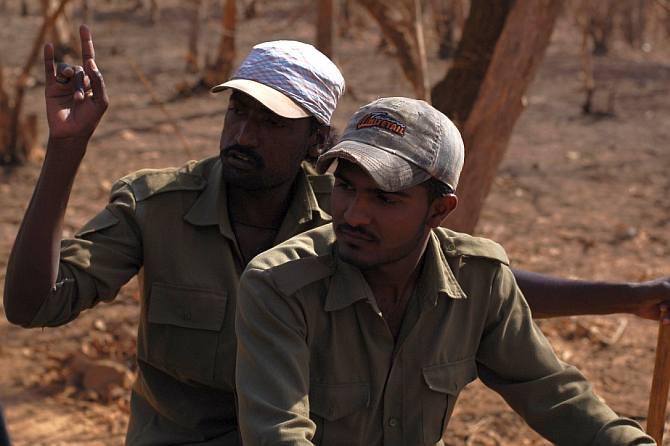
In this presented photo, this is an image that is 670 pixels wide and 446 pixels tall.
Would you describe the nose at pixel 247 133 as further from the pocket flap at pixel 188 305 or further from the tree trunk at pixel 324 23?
the tree trunk at pixel 324 23

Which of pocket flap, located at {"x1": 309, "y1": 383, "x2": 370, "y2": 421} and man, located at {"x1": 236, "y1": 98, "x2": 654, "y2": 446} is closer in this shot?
man, located at {"x1": 236, "y1": 98, "x2": 654, "y2": 446}

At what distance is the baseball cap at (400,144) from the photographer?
228 cm

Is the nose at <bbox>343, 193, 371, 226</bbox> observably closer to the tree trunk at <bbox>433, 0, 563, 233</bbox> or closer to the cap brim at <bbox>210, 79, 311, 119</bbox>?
the cap brim at <bbox>210, 79, 311, 119</bbox>

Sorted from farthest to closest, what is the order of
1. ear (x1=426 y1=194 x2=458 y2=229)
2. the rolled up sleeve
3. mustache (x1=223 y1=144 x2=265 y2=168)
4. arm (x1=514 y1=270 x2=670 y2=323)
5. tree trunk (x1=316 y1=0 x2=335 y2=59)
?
tree trunk (x1=316 y1=0 x2=335 y2=59), arm (x1=514 y1=270 x2=670 y2=323), mustache (x1=223 y1=144 x2=265 y2=168), the rolled up sleeve, ear (x1=426 y1=194 x2=458 y2=229)

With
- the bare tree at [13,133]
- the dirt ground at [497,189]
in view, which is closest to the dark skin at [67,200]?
the dirt ground at [497,189]

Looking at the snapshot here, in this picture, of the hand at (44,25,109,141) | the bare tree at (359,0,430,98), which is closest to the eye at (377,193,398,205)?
the hand at (44,25,109,141)

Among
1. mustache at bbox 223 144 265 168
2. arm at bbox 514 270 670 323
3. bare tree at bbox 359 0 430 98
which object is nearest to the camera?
mustache at bbox 223 144 265 168

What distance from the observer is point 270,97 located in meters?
2.83

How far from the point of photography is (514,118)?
14.3 ft

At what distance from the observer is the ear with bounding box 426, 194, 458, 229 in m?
2.43

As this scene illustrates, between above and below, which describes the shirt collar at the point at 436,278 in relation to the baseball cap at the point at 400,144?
below

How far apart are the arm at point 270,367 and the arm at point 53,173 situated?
0.57 m

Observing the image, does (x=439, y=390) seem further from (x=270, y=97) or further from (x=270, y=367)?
(x=270, y=97)

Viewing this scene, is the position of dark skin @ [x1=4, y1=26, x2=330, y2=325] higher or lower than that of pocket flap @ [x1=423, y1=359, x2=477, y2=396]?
higher
